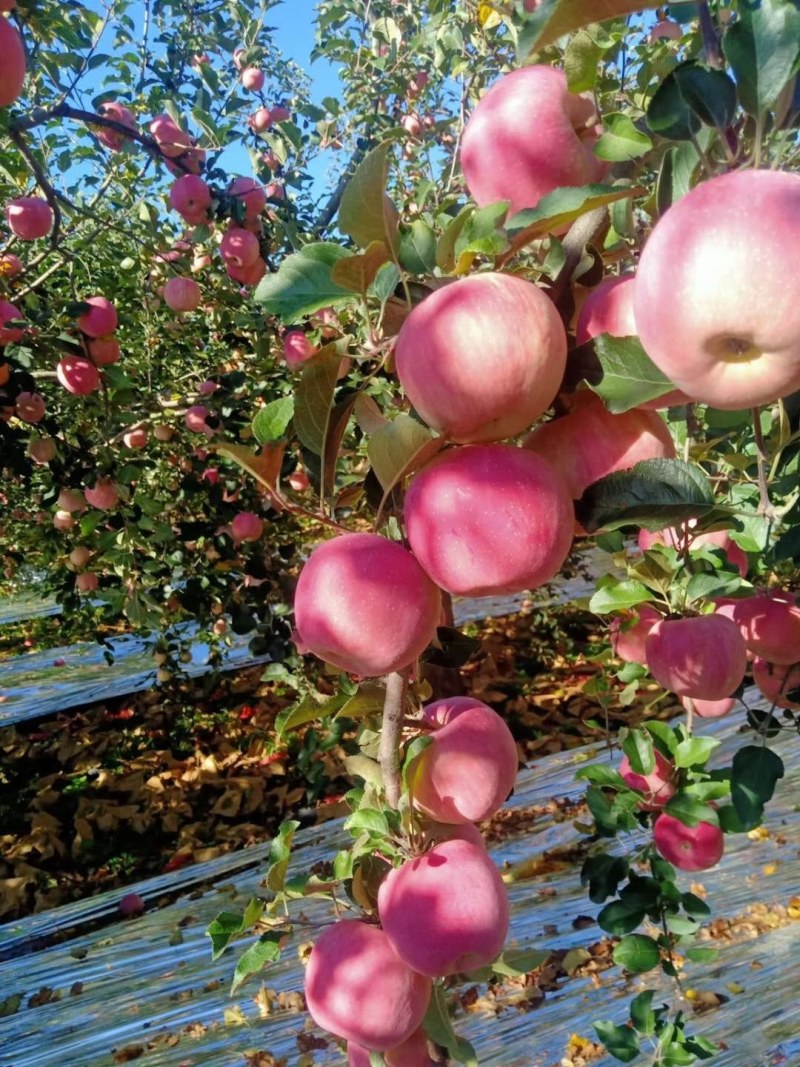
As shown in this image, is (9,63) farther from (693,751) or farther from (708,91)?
(693,751)

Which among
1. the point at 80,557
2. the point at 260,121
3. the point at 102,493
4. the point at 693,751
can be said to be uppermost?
the point at 260,121

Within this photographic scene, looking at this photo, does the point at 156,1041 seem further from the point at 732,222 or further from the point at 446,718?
the point at 732,222

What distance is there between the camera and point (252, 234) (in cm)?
221

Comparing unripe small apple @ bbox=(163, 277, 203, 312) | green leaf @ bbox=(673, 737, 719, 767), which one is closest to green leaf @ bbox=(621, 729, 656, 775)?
green leaf @ bbox=(673, 737, 719, 767)

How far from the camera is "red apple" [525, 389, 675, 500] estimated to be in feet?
1.75

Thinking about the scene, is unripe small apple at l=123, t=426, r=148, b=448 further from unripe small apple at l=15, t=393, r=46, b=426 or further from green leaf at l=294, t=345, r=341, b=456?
green leaf at l=294, t=345, r=341, b=456

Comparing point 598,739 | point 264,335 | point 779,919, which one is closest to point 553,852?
point 779,919

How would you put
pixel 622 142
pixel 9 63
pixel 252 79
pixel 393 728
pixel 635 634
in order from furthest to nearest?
pixel 252 79
pixel 635 634
pixel 9 63
pixel 393 728
pixel 622 142

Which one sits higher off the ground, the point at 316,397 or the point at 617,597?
the point at 316,397

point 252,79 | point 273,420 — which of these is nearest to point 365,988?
point 273,420

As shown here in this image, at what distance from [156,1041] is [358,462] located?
5.43 feet

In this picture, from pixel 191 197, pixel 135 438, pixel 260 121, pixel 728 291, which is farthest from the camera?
pixel 260 121

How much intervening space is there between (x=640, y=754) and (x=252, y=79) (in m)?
3.29

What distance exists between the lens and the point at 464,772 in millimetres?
773
